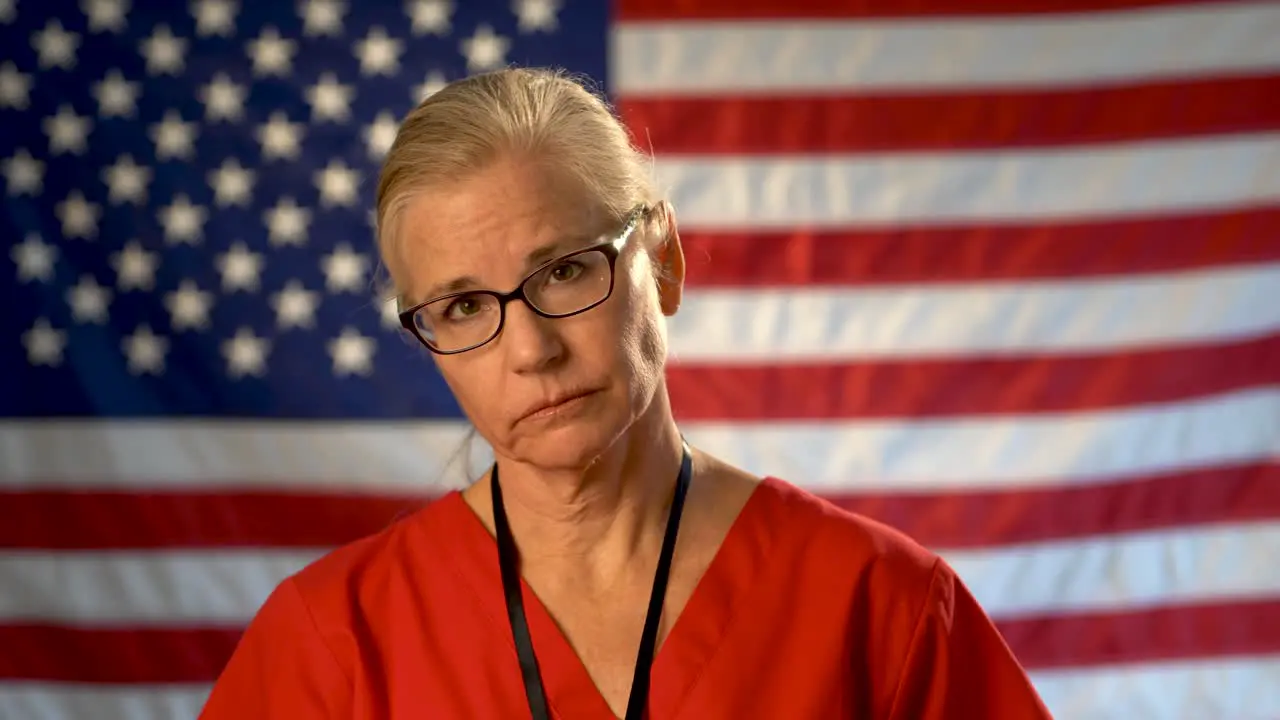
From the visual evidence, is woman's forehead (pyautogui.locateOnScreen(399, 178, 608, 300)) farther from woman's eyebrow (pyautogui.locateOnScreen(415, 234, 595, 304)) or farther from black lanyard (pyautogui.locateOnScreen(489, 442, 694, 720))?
black lanyard (pyautogui.locateOnScreen(489, 442, 694, 720))

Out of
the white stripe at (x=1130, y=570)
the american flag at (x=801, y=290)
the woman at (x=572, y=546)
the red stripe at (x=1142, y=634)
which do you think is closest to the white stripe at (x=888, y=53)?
the american flag at (x=801, y=290)

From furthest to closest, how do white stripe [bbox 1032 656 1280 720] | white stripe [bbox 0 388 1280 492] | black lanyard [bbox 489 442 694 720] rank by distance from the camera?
white stripe [bbox 1032 656 1280 720] → white stripe [bbox 0 388 1280 492] → black lanyard [bbox 489 442 694 720]

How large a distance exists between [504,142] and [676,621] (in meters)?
0.52

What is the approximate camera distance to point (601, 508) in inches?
53.8

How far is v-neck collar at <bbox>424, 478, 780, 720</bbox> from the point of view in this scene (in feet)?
4.32

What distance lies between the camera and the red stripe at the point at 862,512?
2346mm

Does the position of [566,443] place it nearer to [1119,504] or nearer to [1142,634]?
[1119,504]

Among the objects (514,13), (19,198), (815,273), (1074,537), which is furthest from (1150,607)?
(19,198)

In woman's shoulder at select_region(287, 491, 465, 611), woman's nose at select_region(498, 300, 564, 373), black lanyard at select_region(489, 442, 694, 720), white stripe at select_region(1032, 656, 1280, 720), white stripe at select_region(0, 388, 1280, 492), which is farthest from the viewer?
white stripe at select_region(1032, 656, 1280, 720)

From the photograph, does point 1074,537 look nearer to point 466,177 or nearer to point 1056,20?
point 1056,20

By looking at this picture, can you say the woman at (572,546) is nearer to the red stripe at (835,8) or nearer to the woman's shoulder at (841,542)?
the woman's shoulder at (841,542)

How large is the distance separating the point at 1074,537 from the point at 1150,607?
0.20m

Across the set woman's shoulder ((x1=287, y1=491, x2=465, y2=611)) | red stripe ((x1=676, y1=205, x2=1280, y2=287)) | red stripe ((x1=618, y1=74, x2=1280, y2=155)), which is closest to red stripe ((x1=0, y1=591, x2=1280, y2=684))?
red stripe ((x1=676, y1=205, x2=1280, y2=287))

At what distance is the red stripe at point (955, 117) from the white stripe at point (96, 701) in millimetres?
1341
